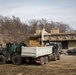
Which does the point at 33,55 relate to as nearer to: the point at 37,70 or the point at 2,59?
the point at 37,70

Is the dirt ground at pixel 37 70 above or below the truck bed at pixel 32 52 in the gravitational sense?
below

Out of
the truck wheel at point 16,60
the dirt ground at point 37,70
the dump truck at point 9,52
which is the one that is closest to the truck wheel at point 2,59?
the dump truck at point 9,52

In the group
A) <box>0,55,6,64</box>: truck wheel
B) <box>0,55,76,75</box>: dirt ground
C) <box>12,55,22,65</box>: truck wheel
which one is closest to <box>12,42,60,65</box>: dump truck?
<box>12,55,22,65</box>: truck wheel

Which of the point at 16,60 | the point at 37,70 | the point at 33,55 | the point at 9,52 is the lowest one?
the point at 37,70

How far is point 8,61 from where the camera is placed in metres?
24.0

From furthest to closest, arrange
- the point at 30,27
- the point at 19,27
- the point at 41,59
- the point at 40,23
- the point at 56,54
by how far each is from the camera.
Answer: the point at 40,23
the point at 30,27
the point at 19,27
the point at 56,54
the point at 41,59

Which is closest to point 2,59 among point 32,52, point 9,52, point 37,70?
point 9,52

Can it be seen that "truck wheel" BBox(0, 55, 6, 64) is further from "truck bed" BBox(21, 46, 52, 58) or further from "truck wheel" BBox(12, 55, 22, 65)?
"truck bed" BBox(21, 46, 52, 58)

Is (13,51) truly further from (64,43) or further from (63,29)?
(63,29)

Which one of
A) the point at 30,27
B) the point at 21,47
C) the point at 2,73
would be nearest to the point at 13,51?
the point at 21,47

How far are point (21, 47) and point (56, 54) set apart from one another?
23.7 feet

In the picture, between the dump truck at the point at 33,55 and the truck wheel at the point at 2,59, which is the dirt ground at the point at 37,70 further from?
the truck wheel at the point at 2,59

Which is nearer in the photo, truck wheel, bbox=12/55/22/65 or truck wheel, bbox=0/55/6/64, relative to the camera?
truck wheel, bbox=12/55/22/65

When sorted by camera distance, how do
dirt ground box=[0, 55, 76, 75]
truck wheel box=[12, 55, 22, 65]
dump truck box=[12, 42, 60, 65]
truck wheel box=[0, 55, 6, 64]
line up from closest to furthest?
1. dirt ground box=[0, 55, 76, 75]
2. dump truck box=[12, 42, 60, 65]
3. truck wheel box=[12, 55, 22, 65]
4. truck wheel box=[0, 55, 6, 64]
